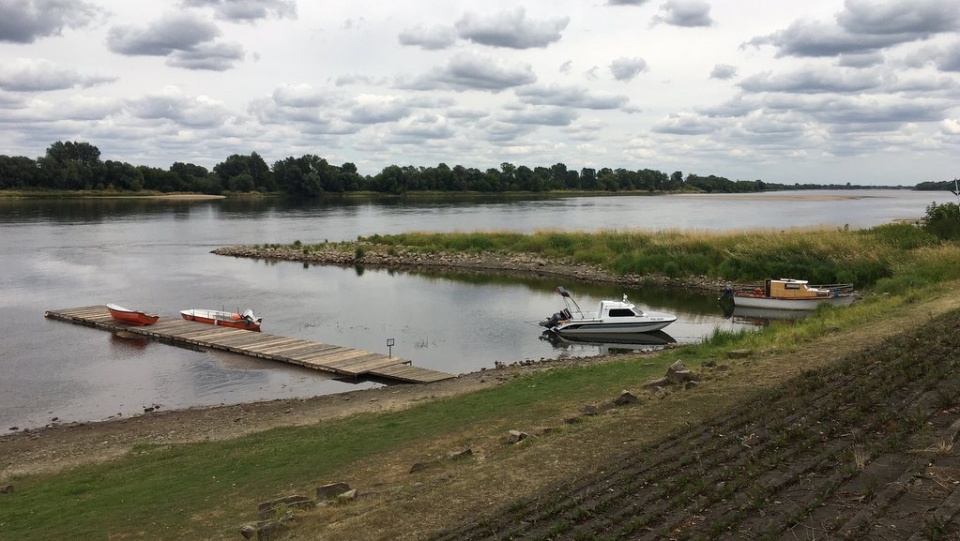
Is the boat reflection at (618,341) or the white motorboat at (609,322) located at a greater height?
the white motorboat at (609,322)

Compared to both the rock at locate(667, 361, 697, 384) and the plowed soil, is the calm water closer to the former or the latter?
the rock at locate(667, 361, 697, 384)

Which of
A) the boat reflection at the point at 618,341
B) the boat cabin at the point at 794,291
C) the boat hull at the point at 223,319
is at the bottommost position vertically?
the boat reflection at the point at 618,341

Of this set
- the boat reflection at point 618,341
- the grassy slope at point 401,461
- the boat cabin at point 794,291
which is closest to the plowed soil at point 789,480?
the grassy slope at point 401,461

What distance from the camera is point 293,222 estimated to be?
105 m

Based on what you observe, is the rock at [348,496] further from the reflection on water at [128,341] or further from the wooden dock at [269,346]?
the reflection on water at [128,341]

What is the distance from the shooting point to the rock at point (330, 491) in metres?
10.4

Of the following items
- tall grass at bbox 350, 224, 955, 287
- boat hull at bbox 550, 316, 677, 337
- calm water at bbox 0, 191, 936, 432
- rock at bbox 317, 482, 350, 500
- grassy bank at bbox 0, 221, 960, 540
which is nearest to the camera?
grassy bank at bbox 0, 221, 960, 540

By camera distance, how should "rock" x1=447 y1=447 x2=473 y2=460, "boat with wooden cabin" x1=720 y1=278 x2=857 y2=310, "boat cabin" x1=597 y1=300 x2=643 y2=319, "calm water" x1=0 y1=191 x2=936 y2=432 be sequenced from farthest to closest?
"boat with wooden cabin" x1=720 y1=278 x2=857 y2=310, "boat cabin" x1=597 y1=300 x2=643 y2=319, "calm water" x1=0 y1=191 x2=936 y2=432, "rock" x1=447 y1=447 x2=473 y2=460

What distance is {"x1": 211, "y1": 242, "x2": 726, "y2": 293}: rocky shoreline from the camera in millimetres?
46456

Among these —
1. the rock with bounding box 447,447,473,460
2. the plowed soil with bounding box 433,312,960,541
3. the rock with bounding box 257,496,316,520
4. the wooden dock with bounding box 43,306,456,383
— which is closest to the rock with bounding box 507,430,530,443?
the rock with bounding box 447,447,473,460

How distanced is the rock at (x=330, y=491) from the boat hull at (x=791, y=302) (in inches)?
1174

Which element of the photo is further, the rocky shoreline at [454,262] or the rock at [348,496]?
the rocky shoreline at [454,262]

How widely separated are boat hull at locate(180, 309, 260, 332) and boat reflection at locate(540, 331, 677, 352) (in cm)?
1270

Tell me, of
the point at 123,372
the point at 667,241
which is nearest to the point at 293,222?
the point at 667,241
